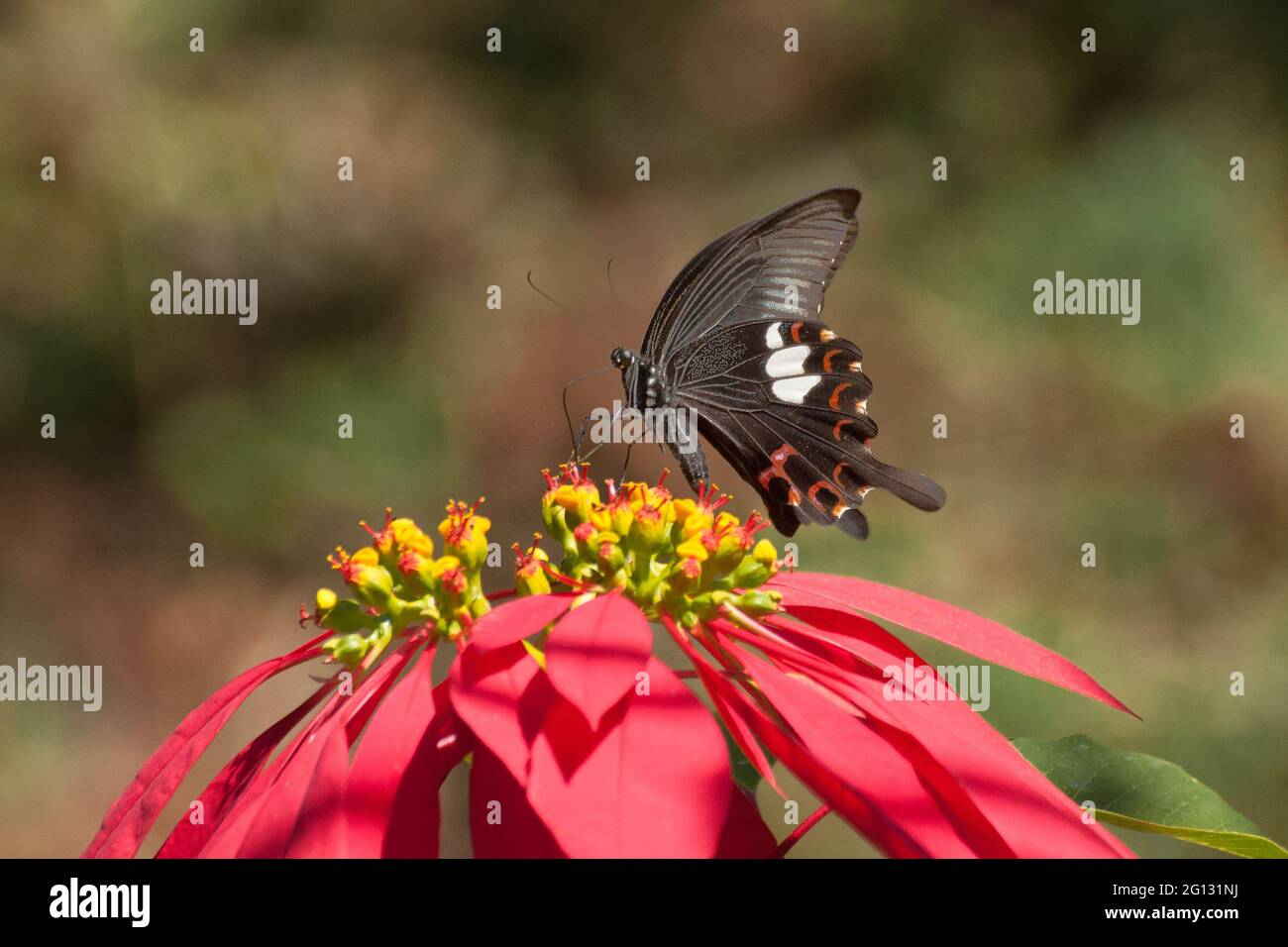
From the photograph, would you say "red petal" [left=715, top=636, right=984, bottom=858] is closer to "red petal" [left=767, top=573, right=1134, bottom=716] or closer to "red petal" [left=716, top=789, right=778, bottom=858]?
"red petal" [left=716, top=789, right=778, bottom=858]

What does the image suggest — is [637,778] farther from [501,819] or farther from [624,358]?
[624,358]

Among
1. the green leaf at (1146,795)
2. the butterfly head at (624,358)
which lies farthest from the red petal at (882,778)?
the butterfly head at (624,358)

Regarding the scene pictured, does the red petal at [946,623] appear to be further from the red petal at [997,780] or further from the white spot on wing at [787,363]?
the white spot on wing at [787,363]

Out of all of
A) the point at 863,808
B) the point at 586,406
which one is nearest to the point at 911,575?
the point at 586,406

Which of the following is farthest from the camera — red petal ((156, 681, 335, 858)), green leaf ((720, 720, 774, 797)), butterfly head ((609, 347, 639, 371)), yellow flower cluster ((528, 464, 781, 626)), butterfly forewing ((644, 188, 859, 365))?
butterfly head ((609, 347, 639, 371))

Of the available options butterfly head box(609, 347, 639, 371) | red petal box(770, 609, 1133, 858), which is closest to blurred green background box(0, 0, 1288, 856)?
butterfly head box(609, 347, 639, 371)

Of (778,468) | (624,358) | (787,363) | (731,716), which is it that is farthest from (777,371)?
(731,716)
